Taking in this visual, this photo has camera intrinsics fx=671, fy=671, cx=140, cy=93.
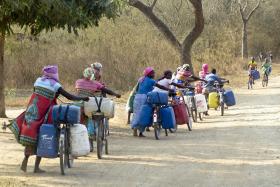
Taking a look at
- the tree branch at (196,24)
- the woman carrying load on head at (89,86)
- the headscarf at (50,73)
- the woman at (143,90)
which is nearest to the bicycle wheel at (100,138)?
the woman carrying load on head at (89,86)

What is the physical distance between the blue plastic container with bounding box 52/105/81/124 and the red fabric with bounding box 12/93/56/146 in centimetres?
16

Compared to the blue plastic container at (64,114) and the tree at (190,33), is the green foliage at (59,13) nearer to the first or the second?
the blue plastic container at (64,114)

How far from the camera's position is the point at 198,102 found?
20.1m

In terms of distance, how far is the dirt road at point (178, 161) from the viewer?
1029 cm

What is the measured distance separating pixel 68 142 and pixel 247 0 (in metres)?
55.9

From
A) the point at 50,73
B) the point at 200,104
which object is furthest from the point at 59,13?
the point at 200,104

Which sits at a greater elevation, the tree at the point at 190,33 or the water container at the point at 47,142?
the tree at the point at 190,33

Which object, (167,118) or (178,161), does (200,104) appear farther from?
(178,161)

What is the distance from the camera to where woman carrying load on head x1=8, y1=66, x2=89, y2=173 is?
10.6 metres

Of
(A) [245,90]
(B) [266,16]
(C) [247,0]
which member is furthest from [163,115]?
(B) [266,16]

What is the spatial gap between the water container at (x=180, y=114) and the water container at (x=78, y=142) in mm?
6605

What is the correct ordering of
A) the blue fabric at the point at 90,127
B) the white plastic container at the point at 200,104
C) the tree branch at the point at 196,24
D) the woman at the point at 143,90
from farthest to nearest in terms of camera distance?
1. the tree branch at the point at 196,24
2. the white plastic container at the point at 200,104
3. the woman at the point at 143,90
4. the blue fabric at the point at 90,127

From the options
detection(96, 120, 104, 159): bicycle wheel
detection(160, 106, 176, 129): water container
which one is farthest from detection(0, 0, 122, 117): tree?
detection(160, 106, 176, 129): water container

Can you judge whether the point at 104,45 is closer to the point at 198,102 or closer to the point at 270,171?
the point at 198,102
